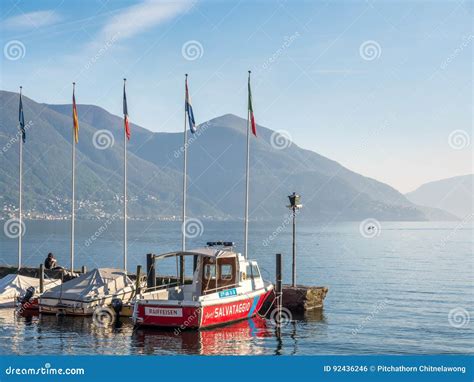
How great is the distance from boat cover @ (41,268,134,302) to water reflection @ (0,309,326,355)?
3.50 ft

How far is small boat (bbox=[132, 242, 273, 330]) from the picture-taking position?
97.8 feet

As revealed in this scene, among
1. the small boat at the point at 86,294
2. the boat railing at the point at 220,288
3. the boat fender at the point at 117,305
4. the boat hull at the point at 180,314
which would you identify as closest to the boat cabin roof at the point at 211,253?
the boat railing at the point at 220,288

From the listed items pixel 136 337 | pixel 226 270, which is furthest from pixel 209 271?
pixel 136 337

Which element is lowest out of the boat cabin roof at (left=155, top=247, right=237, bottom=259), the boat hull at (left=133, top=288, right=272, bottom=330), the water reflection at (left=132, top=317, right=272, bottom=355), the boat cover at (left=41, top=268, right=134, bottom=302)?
the water reflection at (left=132, top=317, right=272, bottom=355)

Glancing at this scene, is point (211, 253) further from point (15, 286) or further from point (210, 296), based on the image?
point (15, 286)

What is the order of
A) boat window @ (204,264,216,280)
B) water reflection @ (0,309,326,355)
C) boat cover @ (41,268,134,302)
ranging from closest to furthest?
water reflection @ (0,309,326,355) → boat window @ (204,264,216,280) → boat cover @ (41,268,134,302)

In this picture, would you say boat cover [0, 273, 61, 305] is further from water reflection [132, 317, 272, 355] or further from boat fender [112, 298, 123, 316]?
water reflection [132, 317, 272, 355]

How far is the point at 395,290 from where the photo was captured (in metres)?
61.6

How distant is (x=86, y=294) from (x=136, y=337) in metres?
5.92

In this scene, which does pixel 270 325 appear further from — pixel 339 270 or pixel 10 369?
pixel 339 270

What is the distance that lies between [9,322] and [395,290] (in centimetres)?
3844

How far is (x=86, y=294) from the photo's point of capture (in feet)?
111

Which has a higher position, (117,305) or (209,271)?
(209,271)

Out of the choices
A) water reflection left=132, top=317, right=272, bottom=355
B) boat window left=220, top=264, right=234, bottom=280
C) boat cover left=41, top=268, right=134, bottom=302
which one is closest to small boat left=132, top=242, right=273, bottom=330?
boat window left=220, top=264, right=234, bottom=280
